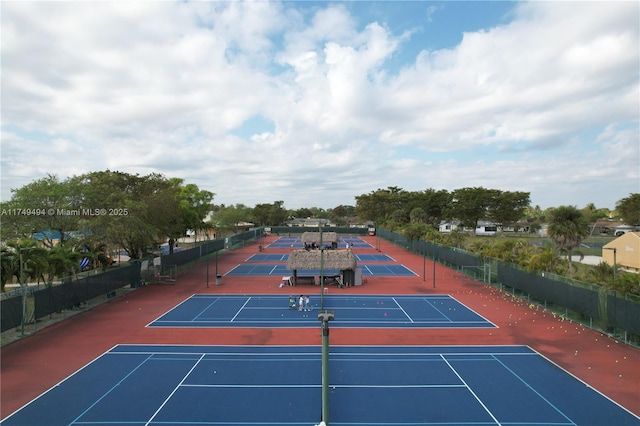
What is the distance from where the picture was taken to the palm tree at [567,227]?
3038 cm

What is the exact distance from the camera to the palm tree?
30375mm

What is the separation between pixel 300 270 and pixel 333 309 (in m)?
12.7

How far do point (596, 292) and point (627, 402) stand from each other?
928 centimetres

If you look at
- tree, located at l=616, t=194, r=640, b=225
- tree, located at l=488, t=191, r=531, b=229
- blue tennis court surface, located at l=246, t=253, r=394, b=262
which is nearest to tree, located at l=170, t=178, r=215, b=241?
blue tennis court surface, located at l=246, t=253, r=394, b=262

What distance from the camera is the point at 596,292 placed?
21625mm

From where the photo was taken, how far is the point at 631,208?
9262 cm

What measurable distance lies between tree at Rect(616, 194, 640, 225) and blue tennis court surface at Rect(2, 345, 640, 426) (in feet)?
312

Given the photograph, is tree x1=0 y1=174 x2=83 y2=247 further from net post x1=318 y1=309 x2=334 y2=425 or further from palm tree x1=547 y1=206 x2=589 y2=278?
palm tree x1=547 y1=206 x2=589 y2=278

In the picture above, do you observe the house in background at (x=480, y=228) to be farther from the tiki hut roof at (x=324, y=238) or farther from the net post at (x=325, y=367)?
the net post at (x=325, y=367)

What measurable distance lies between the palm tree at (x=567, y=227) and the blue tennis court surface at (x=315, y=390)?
15510 millimetres

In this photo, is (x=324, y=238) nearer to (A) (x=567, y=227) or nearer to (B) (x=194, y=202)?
(B) (x=194, y=202)

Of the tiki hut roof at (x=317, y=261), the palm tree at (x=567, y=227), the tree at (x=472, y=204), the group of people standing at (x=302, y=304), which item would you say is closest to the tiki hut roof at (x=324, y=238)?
the tiki hut roof at (x=317, y=261)

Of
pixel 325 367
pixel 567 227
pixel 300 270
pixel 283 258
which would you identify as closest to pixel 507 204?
pixel 283 258

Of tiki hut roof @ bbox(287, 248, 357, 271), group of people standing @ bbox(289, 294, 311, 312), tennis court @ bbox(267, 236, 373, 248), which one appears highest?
tiki hut roof @ bbox(287, 248, 357, 271)
